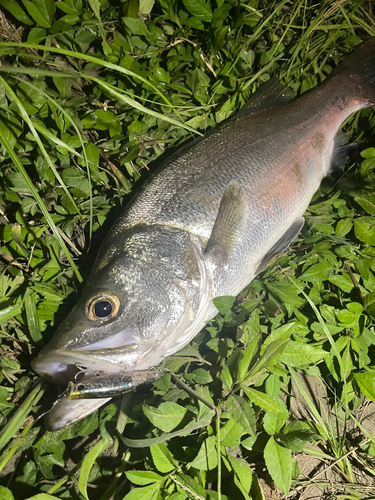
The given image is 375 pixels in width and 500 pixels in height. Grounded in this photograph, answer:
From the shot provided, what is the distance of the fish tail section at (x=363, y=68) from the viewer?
2.03 metres

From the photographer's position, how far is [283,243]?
5.76 ft

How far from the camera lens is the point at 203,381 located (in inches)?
60.5

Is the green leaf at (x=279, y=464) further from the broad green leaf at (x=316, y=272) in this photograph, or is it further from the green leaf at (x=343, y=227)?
the green leaf at (x=343, y=227)

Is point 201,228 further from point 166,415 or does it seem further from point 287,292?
point 166,415

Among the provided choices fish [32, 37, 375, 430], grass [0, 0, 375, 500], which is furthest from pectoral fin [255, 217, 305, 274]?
grass [0, 0, 375, 500]

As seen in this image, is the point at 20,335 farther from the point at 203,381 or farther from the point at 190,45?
the point at 190,45

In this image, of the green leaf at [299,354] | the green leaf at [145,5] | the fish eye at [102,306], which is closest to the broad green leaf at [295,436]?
the green leaf at [299,354]

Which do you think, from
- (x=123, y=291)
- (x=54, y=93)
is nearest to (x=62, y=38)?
(x=54, y=93)

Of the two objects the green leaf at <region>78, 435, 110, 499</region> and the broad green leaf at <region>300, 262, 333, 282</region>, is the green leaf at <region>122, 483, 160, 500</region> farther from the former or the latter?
the broad green leaf at <region>300, 262, 333, 282</region>

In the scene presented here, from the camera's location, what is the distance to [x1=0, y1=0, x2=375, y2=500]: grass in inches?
58.2

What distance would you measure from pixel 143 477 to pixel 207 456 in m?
0.30

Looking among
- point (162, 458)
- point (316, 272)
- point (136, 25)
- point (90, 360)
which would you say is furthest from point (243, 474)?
point (136, 25)

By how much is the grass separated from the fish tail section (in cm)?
10

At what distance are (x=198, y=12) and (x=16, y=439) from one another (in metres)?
2.56
